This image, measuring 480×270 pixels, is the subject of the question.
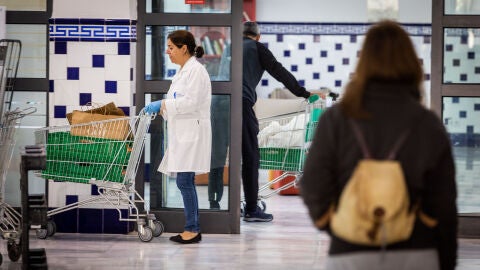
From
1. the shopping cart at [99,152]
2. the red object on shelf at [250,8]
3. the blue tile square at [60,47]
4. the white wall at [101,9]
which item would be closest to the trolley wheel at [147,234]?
the shopping cart at [99,152]

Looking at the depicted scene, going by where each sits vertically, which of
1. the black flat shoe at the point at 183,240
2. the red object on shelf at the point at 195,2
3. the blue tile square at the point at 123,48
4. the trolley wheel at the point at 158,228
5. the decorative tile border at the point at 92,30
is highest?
the red object on shelf at the point at 195,2

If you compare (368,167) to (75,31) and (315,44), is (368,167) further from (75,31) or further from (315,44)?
(315,44)

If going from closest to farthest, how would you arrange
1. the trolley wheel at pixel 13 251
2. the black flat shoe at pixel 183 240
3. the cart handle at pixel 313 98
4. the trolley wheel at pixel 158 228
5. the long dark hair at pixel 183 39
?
1. the trolley wheel at pixel 13 251
2. the long dark hair at pixel 183 39
3. the black flat shoe at pixel 183 240
4. the trolley wheel at pixel 158 228
5. the cart handle at pixel 313 98

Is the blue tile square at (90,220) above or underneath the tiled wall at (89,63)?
underneath

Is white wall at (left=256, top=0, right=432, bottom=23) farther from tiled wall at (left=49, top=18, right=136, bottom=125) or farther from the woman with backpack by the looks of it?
the woman with backpack

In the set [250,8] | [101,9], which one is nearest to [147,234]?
[101,9]

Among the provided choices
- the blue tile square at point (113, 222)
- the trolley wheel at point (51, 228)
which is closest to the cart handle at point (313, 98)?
the blue tile square at point (113, 222)

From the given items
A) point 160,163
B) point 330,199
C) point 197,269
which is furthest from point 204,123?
point 330,199

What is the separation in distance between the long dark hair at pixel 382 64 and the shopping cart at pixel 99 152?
12.5 ft

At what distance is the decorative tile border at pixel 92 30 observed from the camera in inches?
276

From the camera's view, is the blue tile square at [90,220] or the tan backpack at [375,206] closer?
the tan backpack at [375,206]

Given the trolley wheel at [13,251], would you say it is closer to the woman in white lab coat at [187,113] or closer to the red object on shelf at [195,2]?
the woman in white lab coat at [187,113]

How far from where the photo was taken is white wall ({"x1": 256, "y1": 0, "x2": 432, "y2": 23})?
1278 cm

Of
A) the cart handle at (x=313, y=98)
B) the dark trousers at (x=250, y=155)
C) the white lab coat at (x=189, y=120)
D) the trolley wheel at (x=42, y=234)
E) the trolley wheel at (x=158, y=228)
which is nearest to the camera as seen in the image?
the white lab coat at (x=189, y=120)
